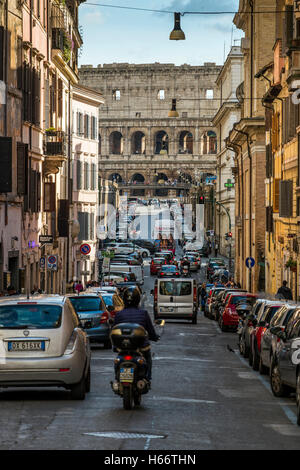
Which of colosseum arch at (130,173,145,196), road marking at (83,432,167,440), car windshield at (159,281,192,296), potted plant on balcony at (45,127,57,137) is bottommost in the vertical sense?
road marking at (83,432,167,440)

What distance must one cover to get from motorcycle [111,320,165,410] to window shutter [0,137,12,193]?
1801 cm

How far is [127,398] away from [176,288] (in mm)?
28059

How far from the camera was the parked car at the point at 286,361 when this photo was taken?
13.6 m

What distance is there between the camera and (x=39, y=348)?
13344 millimetres

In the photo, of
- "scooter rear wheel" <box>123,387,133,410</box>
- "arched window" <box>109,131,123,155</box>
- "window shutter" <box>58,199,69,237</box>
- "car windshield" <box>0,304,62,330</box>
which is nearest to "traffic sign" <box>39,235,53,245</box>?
"window shutter" <box>58,199,69,237</box>

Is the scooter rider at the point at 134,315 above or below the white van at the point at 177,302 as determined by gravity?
above

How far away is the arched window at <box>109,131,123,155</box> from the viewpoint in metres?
182

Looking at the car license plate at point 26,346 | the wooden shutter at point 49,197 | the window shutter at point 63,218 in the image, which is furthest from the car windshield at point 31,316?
the window shutter at point 63,218

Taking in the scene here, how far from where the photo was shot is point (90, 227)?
2499 inches

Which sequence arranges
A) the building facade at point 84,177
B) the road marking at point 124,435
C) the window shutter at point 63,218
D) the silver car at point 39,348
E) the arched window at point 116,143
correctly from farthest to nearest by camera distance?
the arched window at point 116,143, the building facade at point 84,177, the window shutter at point 63,218, the silver car at point 39,348, the road marking at point 124,435

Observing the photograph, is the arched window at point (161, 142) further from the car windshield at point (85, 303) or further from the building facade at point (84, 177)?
the car windshield at point (85, 303)

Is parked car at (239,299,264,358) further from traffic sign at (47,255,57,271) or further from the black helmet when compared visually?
traffic sign at (47,255,57,271)

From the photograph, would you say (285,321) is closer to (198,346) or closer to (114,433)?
(114,433)

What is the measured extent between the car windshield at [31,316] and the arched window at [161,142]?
168451 mm
